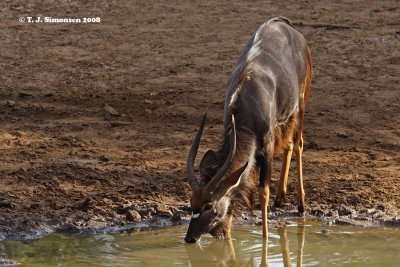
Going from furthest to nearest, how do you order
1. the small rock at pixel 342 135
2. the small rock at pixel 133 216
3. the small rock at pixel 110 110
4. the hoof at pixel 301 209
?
the small rock at pixel 110 110 → the small rock at pixel 342 135 → the hoof at pixel 301 209 → the small rock at pixel 133 216

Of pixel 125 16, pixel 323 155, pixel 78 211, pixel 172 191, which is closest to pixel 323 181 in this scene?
pixel 323 155

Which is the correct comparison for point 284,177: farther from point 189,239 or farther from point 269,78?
point 189,239

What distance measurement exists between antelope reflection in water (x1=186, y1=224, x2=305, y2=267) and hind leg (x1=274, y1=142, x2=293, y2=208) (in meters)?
0.88

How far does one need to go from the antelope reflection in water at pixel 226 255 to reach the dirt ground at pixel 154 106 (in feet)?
2.64

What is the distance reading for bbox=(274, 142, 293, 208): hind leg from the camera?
31.4 feet

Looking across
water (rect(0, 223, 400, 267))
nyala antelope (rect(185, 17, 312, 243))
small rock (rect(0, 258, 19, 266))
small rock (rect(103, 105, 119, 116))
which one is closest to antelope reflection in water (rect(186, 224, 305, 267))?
water (rect(0, 223, 400, 267))

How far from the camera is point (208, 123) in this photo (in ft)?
38.9

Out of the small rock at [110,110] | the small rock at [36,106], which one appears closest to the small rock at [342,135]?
the small rock at [110,110]

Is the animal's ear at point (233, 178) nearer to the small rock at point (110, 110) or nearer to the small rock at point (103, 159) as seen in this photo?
the small rock at point (103, 159)

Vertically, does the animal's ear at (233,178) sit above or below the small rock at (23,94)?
below

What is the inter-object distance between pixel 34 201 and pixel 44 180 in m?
0.50

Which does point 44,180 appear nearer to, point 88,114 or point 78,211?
point 78,211

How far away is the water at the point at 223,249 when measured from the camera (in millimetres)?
8359

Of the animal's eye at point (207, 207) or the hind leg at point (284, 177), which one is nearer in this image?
the animal's eye at point (207, 207)
